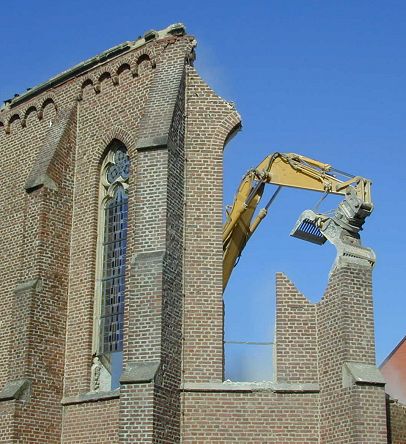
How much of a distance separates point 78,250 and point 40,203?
132 cm

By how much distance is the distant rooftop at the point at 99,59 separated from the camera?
67.5 feet

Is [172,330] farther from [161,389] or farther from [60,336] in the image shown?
[60,336]

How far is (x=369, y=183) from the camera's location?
19.0 m

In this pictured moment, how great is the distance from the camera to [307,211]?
1952cm

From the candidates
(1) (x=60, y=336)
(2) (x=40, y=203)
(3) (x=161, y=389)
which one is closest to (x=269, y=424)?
(3) (x=161, y=389)

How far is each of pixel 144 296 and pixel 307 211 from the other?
4227mm

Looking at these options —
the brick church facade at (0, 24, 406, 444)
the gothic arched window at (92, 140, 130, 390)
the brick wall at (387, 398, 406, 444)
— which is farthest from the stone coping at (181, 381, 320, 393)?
the gothic arched window at (92, 140, 130, 390)

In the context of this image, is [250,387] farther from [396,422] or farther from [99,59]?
[99,59]

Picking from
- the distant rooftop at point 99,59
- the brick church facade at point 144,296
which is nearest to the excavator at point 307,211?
the brick church facade at point 144,296

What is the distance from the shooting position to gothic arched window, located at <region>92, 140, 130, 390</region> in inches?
762

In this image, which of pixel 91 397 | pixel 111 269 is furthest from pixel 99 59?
pixel 91 397

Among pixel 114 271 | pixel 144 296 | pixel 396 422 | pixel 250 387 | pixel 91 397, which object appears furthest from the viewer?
pixel 114 271

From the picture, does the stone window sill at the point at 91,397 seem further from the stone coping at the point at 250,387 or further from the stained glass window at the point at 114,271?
the stone coping at the point at 250,387

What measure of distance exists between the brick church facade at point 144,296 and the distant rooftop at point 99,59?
3 cm
